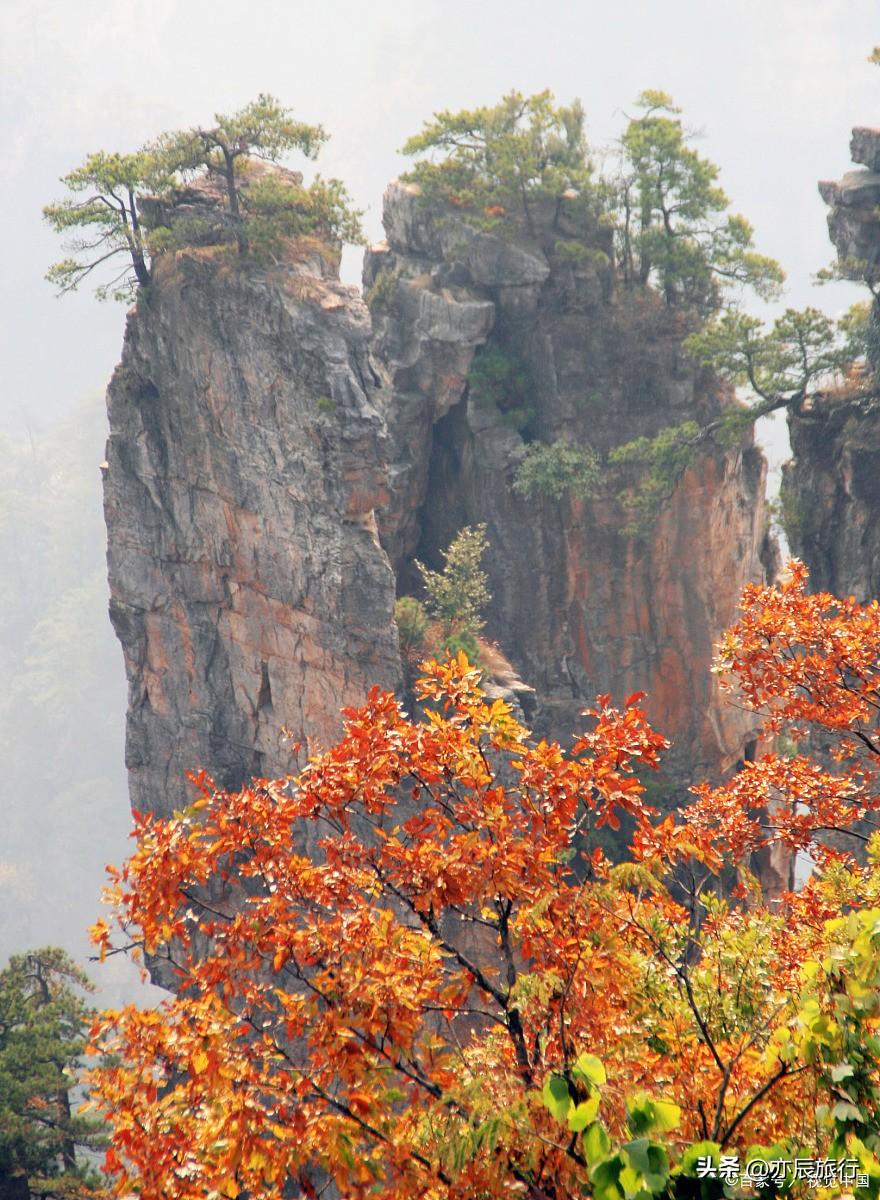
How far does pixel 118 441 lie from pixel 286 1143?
19428 mm

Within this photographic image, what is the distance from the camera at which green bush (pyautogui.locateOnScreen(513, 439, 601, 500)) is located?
24.3 metres

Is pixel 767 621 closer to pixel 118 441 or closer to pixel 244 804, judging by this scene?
pixel 244 804

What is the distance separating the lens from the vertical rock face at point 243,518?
66.7ft

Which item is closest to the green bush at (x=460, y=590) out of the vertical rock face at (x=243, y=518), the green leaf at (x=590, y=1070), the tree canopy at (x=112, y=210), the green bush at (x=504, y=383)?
the vertical rock face at (x=243, y=518)

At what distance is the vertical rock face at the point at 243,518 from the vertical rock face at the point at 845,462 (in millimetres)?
9340

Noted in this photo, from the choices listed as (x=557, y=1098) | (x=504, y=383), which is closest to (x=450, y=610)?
(x=504, y=383)

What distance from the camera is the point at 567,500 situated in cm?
2494

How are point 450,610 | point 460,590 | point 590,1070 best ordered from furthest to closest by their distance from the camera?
1. point 450,610
2. point 460,590
3. point 590,1070

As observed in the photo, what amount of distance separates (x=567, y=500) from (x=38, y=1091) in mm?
16612

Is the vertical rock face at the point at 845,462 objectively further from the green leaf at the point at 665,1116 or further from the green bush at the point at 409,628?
the green leaf at the point at 665,1116

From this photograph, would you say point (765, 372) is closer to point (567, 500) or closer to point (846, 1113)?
point (567, 500)

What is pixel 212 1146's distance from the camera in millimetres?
6062

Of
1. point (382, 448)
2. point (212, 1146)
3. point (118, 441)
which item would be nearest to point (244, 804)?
point (212, 1146)

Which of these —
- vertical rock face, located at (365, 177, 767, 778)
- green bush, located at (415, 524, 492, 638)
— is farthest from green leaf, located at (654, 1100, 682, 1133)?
vertical rock face, located at (365, 177, 767, 778)
